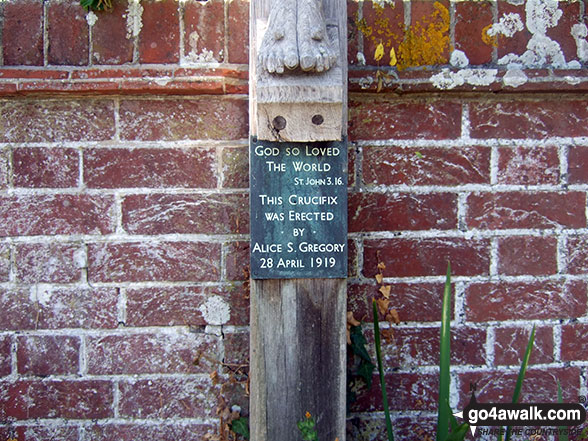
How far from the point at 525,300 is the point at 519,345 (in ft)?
0.47

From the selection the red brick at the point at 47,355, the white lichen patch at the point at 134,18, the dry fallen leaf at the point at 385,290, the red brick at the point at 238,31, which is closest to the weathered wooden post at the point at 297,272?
the red brick at the point at 238,31

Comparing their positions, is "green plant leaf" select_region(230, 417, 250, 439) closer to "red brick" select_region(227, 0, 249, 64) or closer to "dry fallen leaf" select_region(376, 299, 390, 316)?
"dry fallen leaf" select_region(376, 299, 390, 316)

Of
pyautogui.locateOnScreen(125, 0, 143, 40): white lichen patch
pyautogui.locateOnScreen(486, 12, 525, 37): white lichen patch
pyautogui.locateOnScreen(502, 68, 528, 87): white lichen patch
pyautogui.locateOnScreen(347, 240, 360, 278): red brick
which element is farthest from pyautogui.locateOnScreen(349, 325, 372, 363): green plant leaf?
pyautogui.locateOnScreen(125, 0, 143, 40): white lichen patch

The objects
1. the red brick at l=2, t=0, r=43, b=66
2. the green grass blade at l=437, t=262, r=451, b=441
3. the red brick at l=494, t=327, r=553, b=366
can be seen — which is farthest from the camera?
the red brick at l=494, t=327, r=553, b=366

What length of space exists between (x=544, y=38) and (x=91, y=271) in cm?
156

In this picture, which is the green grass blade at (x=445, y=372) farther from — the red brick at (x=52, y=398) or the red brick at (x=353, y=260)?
the red brick at (x=52, y=398)

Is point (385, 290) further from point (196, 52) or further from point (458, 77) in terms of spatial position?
point (196, 52)

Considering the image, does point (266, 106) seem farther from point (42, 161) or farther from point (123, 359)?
point (123, 359)

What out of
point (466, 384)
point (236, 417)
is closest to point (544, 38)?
point (466, 384)

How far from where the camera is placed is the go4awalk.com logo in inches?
62.2

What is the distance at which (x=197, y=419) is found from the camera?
5.35 feet

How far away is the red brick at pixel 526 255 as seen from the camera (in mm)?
1646

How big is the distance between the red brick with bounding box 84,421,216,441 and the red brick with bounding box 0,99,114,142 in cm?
89

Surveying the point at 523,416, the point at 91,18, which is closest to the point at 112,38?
the point at 91,18
